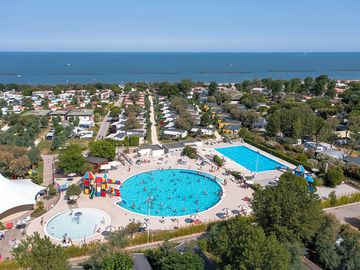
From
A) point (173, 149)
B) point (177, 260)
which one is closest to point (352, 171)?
point (173, 149)

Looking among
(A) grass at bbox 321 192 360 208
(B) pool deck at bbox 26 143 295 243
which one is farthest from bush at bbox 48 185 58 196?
(A) grass at bbox 321 192 360 208

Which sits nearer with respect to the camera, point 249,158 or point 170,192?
point 170,192

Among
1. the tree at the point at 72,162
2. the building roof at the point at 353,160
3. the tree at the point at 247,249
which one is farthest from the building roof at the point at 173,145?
the tree at the point at 247,249

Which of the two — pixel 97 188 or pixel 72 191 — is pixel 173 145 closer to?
pixel 97 188

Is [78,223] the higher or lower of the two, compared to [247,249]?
lower

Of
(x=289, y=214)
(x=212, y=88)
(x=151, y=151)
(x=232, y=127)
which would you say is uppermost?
(x=212, y=88)

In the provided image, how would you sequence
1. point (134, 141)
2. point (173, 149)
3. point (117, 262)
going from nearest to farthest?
point (117, 262) < point (173, 149) < point (134, 141)

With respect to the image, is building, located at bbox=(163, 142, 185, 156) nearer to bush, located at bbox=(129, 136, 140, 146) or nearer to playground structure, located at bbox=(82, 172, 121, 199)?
bush, located at bbox=(129, 136, 140, 146)
